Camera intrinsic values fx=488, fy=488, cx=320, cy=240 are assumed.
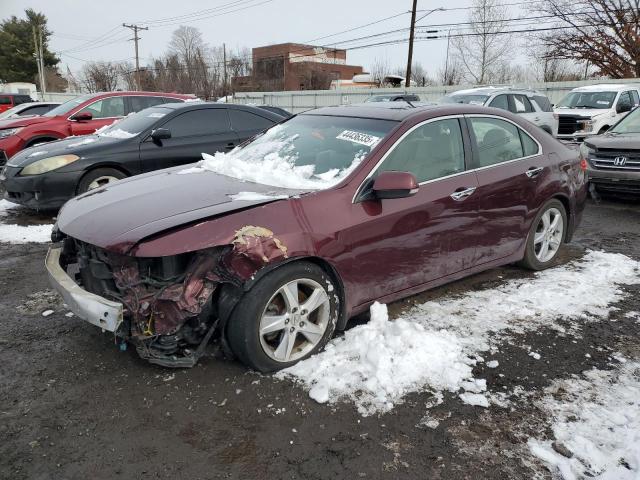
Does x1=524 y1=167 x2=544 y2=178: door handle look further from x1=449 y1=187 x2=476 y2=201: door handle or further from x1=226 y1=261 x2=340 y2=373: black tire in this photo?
x1=226 y1=261 x2=340 y2=373: black tire

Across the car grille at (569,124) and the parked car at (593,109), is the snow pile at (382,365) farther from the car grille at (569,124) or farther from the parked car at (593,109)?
the car grille at (569,124)

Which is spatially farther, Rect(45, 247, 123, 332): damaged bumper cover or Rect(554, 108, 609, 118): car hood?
Rect(554, 108, 609, 118): car hood

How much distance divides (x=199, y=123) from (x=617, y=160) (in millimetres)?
6435

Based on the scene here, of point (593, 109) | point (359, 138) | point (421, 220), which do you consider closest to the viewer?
point (421, 220)

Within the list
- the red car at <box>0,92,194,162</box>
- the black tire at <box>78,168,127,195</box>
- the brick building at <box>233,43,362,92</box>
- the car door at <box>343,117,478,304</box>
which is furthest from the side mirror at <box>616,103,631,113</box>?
the brick building at <box>233,43,362,92</box>

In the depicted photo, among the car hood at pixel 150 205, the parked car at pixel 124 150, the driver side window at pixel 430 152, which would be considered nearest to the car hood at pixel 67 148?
the parked car at pixel 124 150

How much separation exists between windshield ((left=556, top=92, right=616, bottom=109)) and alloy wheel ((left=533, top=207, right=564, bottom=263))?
1041 centimetres

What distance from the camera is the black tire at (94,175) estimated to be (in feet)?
21.3

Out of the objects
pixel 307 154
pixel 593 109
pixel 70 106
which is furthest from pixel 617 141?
pixel 70 106

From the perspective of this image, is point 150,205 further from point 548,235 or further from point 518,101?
point 518,101

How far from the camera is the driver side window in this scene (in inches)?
140

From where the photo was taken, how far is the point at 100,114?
9.58m

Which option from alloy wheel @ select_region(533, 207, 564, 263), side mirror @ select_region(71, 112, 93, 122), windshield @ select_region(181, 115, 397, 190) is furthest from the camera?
side mirror @ select_region(71, 112, 93, 122)

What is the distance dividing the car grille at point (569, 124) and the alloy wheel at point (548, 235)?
9.37m
